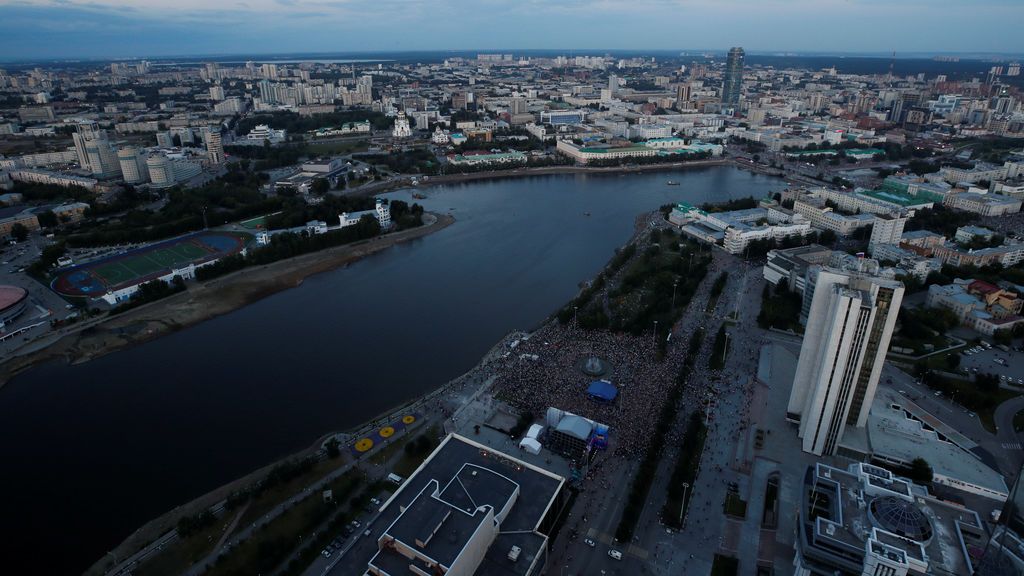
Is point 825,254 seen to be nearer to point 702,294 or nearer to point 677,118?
point 702,294

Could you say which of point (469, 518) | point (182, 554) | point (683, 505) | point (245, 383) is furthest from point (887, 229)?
point (182, 554)

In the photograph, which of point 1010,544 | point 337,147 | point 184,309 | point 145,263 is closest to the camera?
point 1010,544

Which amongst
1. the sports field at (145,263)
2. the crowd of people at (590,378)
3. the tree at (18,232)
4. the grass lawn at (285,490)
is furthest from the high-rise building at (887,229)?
the tree at (18,232)

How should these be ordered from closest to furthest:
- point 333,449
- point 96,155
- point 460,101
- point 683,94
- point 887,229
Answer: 1. point 333,449
2. point 887,229
3. point 96,155
4. point 460,101
5. point 683,94

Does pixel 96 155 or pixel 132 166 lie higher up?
pixel 96 155

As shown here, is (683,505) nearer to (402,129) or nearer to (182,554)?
(182,554)

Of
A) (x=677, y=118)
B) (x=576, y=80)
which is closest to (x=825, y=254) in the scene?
(x=677, y=118)
